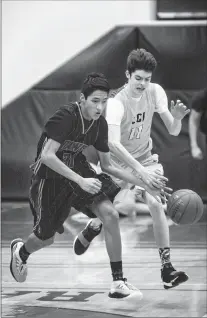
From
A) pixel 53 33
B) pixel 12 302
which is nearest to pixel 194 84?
pixel 53 33

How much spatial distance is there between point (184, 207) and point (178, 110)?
0.47 m

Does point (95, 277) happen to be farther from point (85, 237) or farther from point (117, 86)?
point (117, 86)

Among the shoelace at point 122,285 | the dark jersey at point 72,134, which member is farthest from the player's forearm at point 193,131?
the shoelace at point 122,285

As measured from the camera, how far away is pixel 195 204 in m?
4.22

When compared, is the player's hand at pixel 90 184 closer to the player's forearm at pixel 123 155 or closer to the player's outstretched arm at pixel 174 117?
the player's forearm at pixel 123 155

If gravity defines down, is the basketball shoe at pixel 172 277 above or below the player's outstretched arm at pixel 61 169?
below

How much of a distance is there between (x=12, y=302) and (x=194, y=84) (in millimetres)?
1825

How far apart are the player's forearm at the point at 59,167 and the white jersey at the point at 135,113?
0.29 metres

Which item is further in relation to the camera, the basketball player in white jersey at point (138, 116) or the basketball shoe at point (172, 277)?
the basketball shoe at point (172, 277)

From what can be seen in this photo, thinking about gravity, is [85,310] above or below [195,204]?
below

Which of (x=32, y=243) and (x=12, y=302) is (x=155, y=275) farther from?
(x=32, y=243)

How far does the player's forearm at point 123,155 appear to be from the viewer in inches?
162

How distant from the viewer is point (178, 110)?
4020 millimetres

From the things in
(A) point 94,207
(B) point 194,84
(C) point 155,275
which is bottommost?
(C) point 155,275
